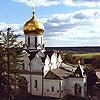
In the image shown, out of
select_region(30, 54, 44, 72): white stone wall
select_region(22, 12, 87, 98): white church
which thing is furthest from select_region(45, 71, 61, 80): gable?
select_region(30, 54, 44, 72): white stone wall

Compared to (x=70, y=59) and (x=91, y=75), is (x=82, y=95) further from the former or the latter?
(x=70, y=59)

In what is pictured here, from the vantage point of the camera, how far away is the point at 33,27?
49.4 m

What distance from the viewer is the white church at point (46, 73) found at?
44.4m

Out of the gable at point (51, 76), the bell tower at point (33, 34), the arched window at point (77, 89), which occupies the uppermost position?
the bell tower at point (33, 34)

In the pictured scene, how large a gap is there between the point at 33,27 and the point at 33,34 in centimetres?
111

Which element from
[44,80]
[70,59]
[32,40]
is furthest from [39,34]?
[70,59]

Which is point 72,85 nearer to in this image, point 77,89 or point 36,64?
point 77,89

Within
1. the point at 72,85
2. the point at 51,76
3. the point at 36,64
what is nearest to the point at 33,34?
the point at 36,64

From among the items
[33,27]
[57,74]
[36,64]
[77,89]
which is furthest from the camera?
[33,27]

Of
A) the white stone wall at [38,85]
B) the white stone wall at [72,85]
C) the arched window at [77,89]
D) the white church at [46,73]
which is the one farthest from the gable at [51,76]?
the arched window at [77,89]

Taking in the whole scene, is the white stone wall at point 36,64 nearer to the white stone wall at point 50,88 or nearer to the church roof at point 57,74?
the church roof at point 57,74

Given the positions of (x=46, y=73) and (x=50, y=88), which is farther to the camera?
(x=46, y=73)

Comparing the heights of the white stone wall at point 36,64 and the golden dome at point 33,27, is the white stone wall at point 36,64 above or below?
below

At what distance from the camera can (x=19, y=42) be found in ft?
119
